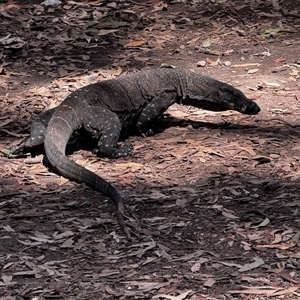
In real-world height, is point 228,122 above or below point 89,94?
below

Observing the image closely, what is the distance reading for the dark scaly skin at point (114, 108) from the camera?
6754 millimetres

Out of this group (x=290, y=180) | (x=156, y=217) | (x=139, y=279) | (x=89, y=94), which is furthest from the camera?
(x=89, y=94)

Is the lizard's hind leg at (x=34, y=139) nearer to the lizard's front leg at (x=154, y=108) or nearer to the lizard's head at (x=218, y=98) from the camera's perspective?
the lizard's front leg at (x=154, y=108)

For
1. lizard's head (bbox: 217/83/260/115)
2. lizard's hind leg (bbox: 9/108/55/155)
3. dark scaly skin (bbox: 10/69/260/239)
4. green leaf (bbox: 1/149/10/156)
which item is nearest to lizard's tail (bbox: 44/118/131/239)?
dark scaly skin (bbox: 10/69/260/239)

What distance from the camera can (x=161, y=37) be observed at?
10664 mm

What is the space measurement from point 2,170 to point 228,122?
2436mm

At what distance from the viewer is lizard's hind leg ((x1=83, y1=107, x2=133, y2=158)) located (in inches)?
283

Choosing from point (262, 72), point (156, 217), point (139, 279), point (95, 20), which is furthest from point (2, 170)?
point (95, 20)

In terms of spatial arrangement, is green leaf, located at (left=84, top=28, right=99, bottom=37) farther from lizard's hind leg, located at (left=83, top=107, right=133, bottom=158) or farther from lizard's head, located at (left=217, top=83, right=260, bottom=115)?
lizard's hind leg, located at (left=83, top=107, right=133, bottom=158)

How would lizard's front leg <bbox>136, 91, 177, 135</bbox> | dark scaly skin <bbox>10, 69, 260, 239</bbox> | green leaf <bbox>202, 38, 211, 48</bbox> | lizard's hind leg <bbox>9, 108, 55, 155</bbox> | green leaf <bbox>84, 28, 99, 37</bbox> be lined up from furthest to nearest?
green leaf <bbox>84, 28, 99, 37</bbox> → green leaf <bbox>202, 38, 211, 48</bbox> → lizard's front leg <bbox>136, 91, 177, 135</bbox> → lizard's hind leg <bbox>9, 108, 55, 155</bbox> → dark scaly skin <bbox>10, 69, 260, 239</bbox>

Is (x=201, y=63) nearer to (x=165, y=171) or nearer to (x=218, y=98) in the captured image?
(x=218, y=98)

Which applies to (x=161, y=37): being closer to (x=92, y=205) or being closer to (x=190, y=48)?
(x=190, y=48)

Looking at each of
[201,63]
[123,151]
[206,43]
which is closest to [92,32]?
[206,43]

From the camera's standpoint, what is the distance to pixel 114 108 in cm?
772
